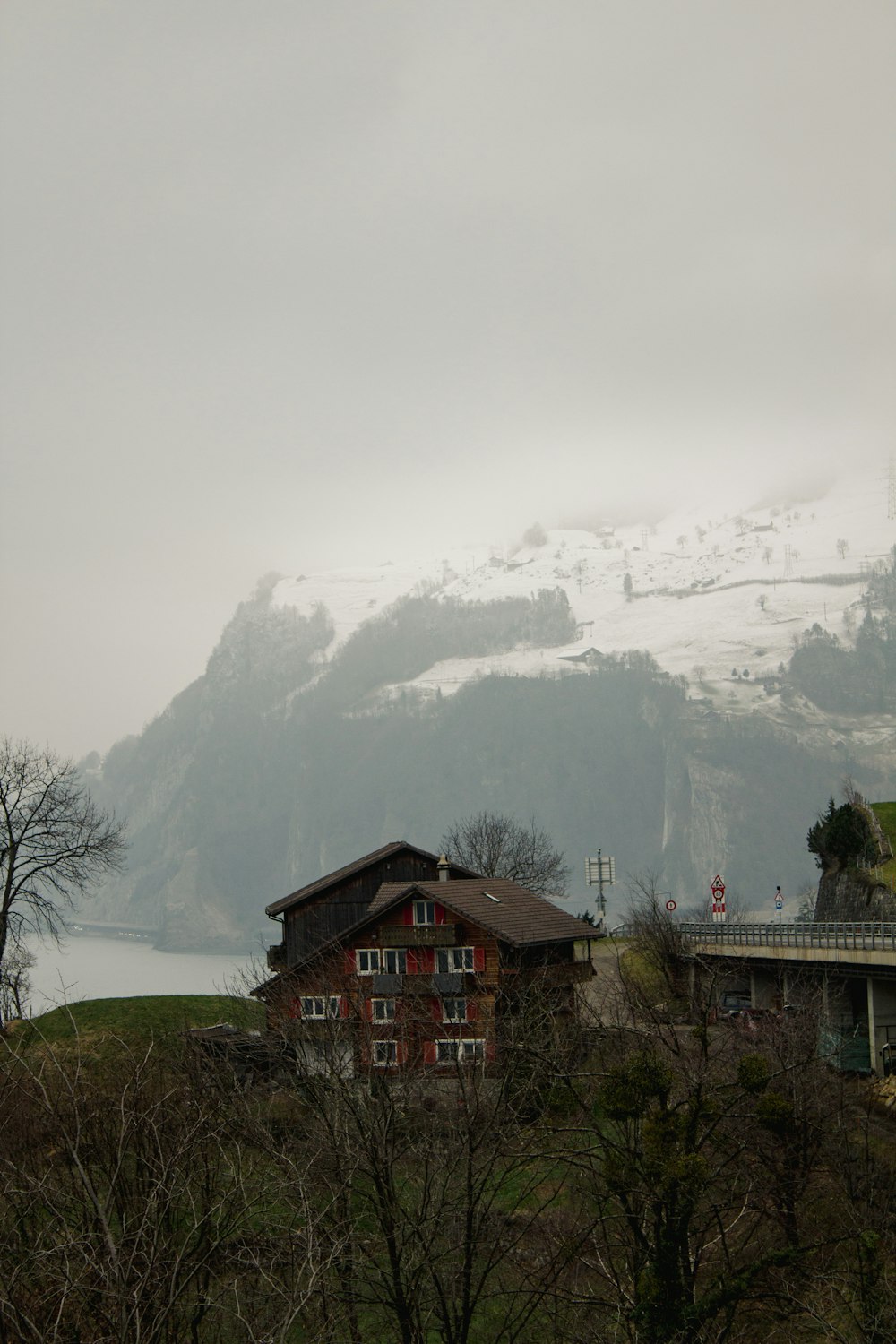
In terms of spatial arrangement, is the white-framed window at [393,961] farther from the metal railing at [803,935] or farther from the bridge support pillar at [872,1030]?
the bridge support pillar at [872,1030]

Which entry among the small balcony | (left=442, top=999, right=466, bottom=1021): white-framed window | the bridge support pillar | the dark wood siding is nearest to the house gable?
the dark wood siding

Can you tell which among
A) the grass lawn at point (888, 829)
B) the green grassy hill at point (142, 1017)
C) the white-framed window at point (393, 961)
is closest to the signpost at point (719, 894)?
the grass lawn at point (888, 829)

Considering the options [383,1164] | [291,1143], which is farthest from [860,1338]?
[291,1143]

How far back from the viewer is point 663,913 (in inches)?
2667

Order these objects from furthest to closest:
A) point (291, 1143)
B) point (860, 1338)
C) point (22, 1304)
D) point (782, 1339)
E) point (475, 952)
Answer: point (475, 952) < point (291, 1143) < point (782, 1339) < point (860, 1338) < point (22, 1304)

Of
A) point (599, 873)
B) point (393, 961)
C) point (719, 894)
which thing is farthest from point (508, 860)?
point (393, 961)

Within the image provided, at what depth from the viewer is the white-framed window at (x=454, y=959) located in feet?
160

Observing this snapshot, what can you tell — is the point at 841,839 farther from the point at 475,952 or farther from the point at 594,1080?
the point at 594,1080

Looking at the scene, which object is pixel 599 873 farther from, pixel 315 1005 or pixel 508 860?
pixel 315 1005

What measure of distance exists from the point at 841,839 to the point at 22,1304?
201 ft

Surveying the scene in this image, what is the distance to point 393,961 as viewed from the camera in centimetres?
5012

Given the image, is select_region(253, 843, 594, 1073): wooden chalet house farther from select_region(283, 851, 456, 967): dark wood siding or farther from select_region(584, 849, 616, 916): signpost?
select_region(584, 849, 616, 916): signpost

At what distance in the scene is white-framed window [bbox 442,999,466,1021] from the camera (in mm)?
46875

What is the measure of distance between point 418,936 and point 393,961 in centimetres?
220
